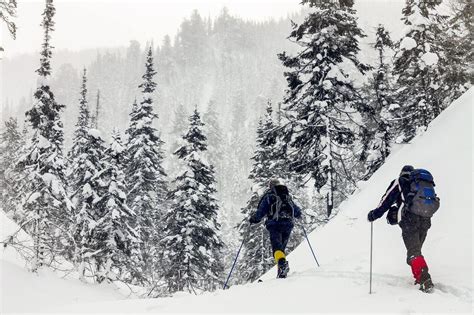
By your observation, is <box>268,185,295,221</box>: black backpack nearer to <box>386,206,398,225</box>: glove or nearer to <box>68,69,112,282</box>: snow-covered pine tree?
<box>386,206,398,225</box>: glove

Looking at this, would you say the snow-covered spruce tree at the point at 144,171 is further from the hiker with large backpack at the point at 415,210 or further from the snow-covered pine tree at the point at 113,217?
the hiker with large backpack at the point at 415,210

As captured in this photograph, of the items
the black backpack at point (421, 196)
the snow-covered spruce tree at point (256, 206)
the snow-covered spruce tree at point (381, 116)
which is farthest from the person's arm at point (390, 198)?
the snow-covered spruce tree at point (381, 116)

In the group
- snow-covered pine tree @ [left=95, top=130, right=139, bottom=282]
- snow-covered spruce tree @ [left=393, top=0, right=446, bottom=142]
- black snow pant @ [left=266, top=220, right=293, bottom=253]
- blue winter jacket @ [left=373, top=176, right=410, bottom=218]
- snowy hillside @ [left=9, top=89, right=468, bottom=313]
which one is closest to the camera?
snowy hillside @ [left=9, top=89, right=468, bottom=313]

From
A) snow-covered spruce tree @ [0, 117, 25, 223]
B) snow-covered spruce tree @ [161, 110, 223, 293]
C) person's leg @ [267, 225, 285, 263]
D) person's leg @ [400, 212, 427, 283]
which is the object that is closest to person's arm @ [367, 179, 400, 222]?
person's leg @ [400, 212, 427, 283]

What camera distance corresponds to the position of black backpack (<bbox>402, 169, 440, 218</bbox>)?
7145 mm

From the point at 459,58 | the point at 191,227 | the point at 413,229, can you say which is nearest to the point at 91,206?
the point at 191,227

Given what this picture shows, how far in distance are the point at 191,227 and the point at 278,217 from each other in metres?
15.9

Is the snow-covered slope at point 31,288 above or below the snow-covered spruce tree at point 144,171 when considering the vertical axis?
below

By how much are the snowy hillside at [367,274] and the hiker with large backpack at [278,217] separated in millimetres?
625

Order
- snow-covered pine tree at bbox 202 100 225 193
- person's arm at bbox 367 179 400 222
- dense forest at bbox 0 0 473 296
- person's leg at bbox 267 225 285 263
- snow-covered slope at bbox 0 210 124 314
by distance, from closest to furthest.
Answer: person's arm at bbox 367 179 400 222, person's leg at bbox 267 225 285 263, snow-covered slope at bbox 0 210 124 314, dense forest at bbox 0 0 473 296, snow-covered pine tree at bbox 202 100 225 193

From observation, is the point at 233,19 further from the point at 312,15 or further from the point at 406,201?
the point at 406,201

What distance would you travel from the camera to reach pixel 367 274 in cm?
846

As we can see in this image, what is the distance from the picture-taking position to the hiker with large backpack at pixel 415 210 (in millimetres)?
7035

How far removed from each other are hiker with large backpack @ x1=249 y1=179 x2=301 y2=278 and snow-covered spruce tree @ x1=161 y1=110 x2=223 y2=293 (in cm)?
1507
